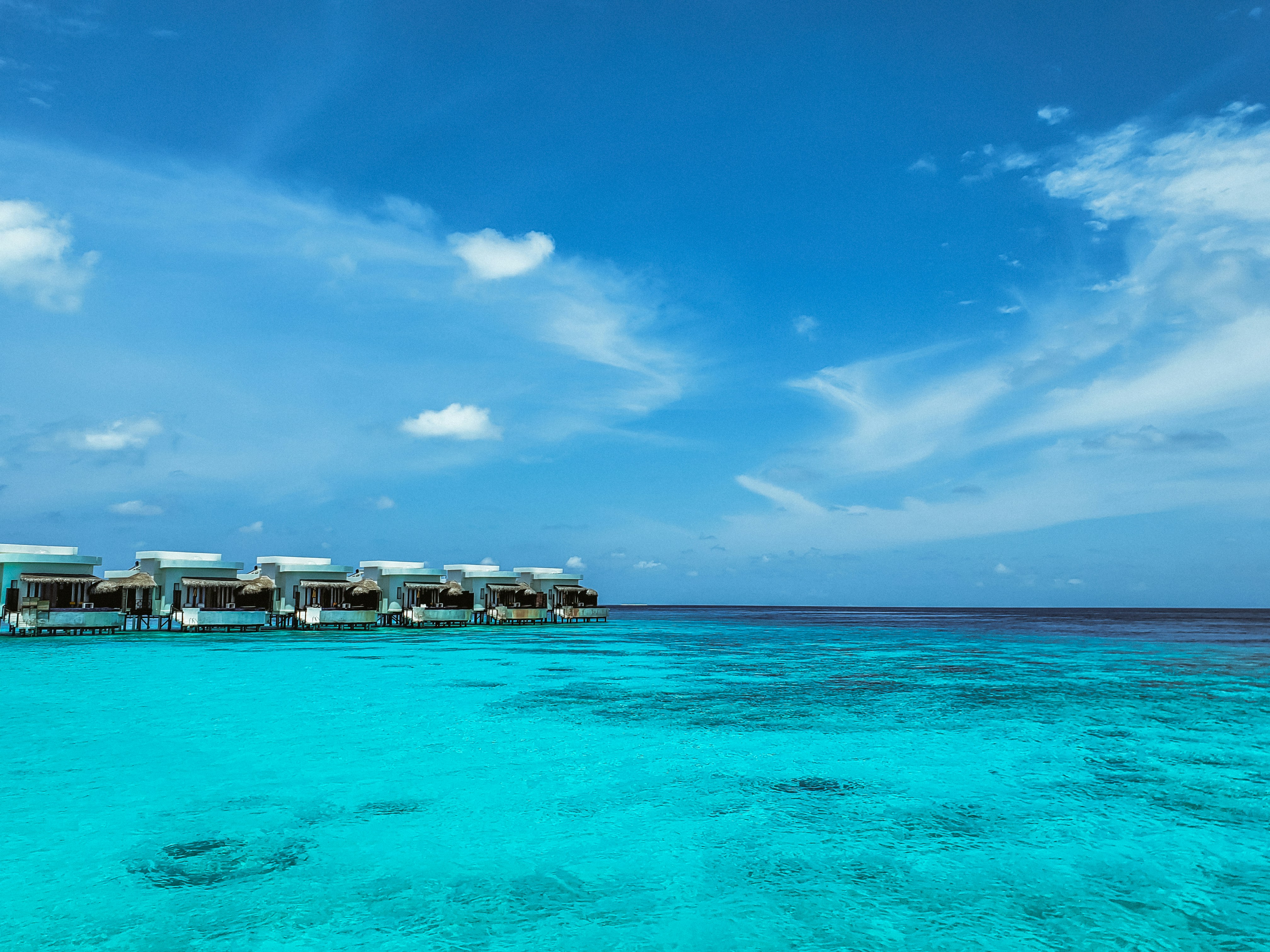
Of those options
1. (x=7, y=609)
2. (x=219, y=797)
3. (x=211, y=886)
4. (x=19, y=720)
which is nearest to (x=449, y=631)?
(x=7, y=609)

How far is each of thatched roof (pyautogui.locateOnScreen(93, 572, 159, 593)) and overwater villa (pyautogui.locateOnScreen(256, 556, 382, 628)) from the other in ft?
23.2

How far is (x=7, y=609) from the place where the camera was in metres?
35.1

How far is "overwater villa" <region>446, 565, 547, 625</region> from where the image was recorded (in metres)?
53.7

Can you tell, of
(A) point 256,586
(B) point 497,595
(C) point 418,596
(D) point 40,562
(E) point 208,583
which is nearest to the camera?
(D) point 40,562

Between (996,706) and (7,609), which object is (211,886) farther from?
(7,609)

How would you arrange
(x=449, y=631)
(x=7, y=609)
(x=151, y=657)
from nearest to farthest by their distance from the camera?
(x=151, y=657) → (x=7, y=609) → (x=449, y=631)

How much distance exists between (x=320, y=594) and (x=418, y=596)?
19.9 ft

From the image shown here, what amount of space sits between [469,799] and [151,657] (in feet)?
72.3

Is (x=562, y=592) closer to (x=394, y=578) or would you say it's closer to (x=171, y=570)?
(x=394, y=578)

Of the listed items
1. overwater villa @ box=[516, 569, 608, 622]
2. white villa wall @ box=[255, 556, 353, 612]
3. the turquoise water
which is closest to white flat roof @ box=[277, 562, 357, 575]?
white villa wall @ box=[255, 556, 353, 612]

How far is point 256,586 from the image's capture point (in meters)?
42.9

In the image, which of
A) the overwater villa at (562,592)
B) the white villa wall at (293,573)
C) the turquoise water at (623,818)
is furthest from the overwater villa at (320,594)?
the turquoise water at (623,818)

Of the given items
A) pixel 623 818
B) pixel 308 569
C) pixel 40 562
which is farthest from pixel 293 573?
pixel 623 818

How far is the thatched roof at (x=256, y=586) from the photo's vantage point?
42.8 meters
